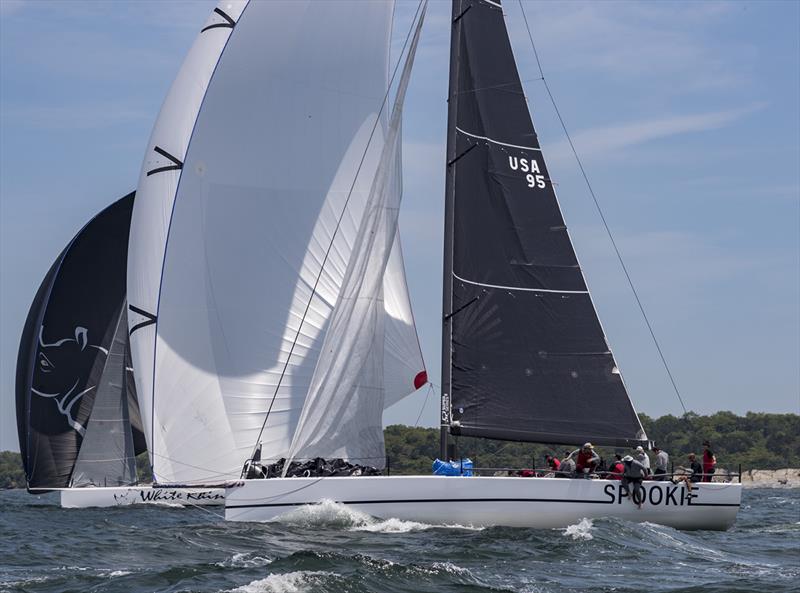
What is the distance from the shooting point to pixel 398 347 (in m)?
26.1

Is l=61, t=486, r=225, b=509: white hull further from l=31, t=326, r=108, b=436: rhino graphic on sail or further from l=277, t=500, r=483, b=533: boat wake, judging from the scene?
l=277, t=500, r=483, b=533: boat wake

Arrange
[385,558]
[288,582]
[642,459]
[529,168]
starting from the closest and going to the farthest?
1. [288,582]
2. [385,558]
3. [642,459]
4. [529,168]

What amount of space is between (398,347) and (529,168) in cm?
446

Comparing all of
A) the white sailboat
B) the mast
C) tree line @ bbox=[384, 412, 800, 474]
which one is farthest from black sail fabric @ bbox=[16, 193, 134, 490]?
tree line @ bbox=[384, 412, 800, 474]

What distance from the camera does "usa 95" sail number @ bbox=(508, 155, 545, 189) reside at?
26.6 metres

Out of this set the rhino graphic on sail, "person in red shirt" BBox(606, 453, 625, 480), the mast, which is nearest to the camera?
"person in red shirt" BBox(606, 453, 625, 480)

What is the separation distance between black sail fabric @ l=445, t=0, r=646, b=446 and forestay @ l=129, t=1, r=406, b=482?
77.9 inches

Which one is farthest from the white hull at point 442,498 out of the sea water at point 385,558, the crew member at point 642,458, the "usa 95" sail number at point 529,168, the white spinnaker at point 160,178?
the "usa 95" sail number at point 529,168

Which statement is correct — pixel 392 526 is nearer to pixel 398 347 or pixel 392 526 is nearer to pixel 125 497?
pixel 398 347

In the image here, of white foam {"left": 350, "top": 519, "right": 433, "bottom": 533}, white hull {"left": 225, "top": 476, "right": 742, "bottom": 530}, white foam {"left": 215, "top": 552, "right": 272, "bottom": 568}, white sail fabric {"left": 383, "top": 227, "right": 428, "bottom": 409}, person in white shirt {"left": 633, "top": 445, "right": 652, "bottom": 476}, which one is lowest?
white foam {"left": 215, "top": 552, "right": 272, "bottom": 568}

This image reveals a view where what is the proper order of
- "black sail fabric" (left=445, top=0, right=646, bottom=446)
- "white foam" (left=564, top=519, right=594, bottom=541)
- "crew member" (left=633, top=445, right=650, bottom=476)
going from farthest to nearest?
"black sail fabric" (left=445, top=0, right=646, bottom=446) < "crew member" (left=633, top=445, right=650, bottom=476) < "white foam" (left=564, top=519, right=594, bottom=541)

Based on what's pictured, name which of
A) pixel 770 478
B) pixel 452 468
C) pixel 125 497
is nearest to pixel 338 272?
pixel 452 468

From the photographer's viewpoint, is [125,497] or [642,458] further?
[125,497]

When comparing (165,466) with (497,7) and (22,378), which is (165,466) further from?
(22,378)
